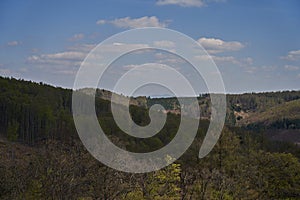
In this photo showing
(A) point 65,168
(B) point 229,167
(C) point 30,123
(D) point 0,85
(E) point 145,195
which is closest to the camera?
(A) point 65,168

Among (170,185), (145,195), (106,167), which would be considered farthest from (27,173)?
(170,185)

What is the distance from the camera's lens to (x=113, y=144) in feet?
127

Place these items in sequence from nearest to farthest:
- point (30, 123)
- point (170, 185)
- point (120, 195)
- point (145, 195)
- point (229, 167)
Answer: point (120, 195), point (145, 195), point (170, 185), point (229, 167), point (30, 123)

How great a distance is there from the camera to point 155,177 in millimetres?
40969

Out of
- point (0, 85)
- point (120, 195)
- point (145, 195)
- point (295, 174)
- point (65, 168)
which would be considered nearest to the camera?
point (65, 168)

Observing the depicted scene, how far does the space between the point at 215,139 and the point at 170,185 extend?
1039 centimetres

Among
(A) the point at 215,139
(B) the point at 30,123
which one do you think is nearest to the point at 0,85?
(B) the point at 30,123

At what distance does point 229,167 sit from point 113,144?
15456 mm

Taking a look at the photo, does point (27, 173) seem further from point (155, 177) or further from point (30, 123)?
point (30, 123)

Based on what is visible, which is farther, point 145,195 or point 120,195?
point 145,195

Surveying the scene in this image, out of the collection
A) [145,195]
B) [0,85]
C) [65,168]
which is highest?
[0,85]

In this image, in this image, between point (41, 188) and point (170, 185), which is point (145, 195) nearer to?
point (170, 185)

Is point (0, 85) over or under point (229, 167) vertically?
over

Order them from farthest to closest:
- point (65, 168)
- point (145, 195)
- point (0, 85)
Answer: point (0, 85), point (145, 195), point (65, 168)
